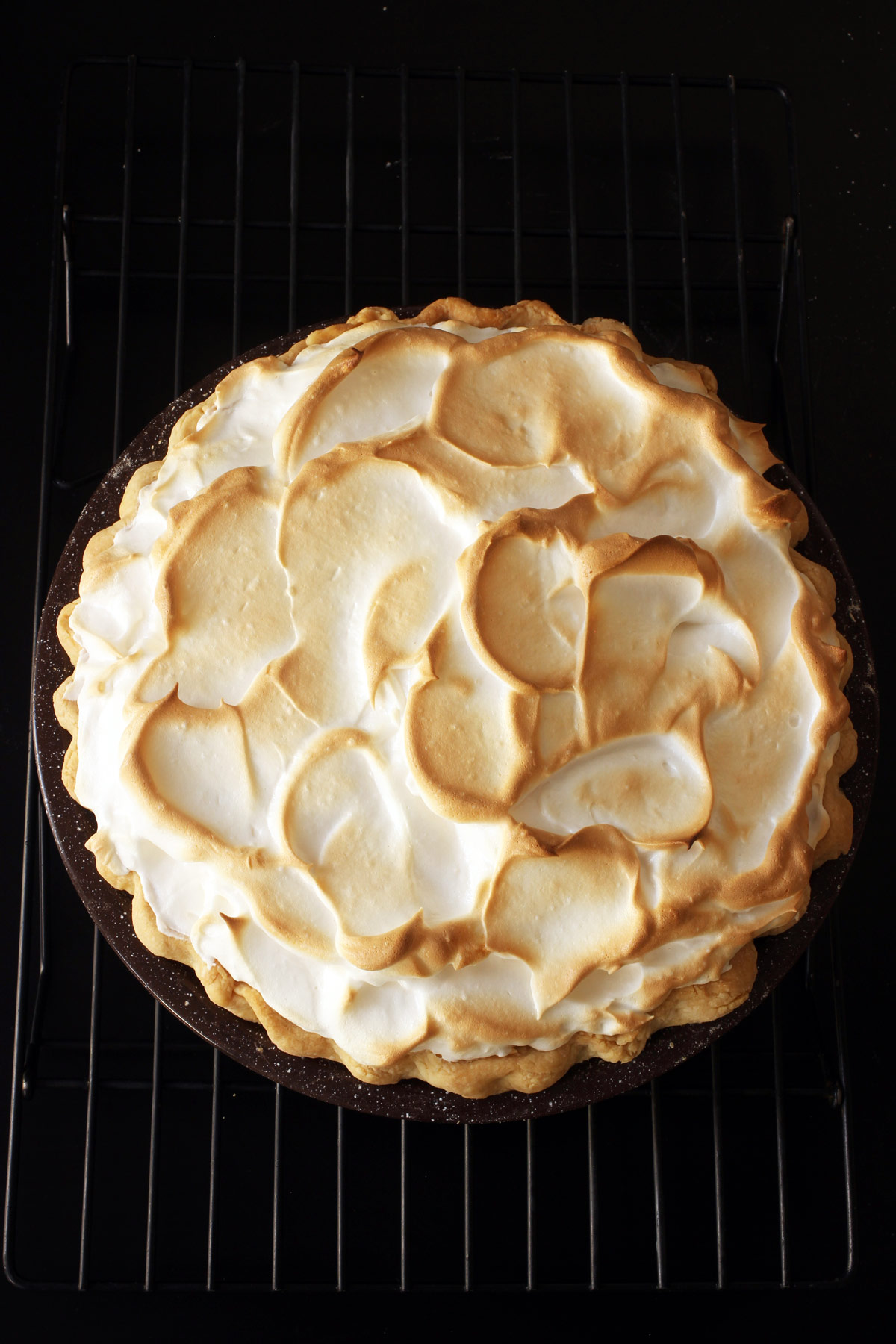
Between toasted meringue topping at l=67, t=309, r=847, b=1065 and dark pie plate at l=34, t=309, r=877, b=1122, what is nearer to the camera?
toasted meringue topping at l=67, t=309, r=847, b=1065

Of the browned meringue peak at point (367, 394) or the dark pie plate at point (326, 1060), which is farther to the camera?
the dark pie plate at point (326, 1060)

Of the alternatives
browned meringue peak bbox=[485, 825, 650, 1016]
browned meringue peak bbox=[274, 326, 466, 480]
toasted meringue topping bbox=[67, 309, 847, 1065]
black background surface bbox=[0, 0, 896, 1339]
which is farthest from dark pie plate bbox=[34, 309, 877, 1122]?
black background surface bbox=[0, 0, 896, 1339]

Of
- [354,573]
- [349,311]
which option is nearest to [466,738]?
[354,573]

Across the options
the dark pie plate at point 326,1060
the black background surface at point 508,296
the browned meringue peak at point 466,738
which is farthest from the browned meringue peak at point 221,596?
the black background surface at point 508,296

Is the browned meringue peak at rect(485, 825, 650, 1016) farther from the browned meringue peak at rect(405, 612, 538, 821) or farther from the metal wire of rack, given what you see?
the metal wire of rack

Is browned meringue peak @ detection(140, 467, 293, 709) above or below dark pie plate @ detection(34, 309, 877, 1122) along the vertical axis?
above

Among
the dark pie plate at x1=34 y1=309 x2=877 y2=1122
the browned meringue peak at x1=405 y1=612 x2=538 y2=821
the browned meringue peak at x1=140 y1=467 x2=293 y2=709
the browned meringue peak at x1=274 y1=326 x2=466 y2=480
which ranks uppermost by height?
the browned meringue peak at x1=274 y1=326 x2=466 y2=480

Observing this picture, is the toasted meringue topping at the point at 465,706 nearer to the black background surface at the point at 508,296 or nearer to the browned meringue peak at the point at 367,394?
the browned meringue peak at the point at 367,394
